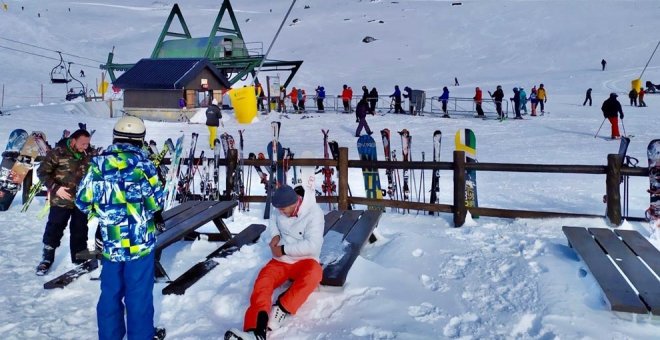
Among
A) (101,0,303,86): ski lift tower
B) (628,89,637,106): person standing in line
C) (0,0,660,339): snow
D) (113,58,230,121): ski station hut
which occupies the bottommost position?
(0,0,660,339): snow

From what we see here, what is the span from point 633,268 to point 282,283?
3.05 m

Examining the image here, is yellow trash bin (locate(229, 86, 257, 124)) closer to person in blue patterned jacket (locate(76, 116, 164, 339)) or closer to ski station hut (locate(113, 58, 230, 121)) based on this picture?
ski station hut (locate(113, 58, 230, 121))

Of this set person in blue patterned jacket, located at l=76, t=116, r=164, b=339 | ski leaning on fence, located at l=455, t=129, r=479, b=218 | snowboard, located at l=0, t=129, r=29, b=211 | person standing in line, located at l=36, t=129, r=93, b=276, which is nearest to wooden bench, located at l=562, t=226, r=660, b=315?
ski leaning on fence, located at l=455, t=129, r=479, b=218

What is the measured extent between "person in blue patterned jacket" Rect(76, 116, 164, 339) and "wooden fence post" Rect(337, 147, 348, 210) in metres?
4.42

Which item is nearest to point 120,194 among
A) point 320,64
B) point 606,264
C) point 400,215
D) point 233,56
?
point 606,264

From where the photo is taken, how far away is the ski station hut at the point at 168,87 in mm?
27270

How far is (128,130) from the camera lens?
3613 millimetres

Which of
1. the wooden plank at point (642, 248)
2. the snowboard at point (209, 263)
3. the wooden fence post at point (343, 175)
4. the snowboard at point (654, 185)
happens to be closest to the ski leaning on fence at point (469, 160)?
the wooden fence post at point (343, 175)

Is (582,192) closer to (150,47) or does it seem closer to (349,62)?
(349,62)

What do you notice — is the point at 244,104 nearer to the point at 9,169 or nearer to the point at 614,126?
the point at 614,126

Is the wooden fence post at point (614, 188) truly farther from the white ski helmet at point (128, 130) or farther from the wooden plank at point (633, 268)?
the white ski helmet at point (128, 130)

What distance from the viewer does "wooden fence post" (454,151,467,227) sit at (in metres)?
7.36

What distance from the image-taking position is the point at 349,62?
6103 centimetres

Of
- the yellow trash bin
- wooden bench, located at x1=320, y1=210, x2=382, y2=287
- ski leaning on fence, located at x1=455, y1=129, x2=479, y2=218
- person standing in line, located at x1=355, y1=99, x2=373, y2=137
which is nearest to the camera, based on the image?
wooden bench, located at x1=320, y1=210, x2=382, y2=287
